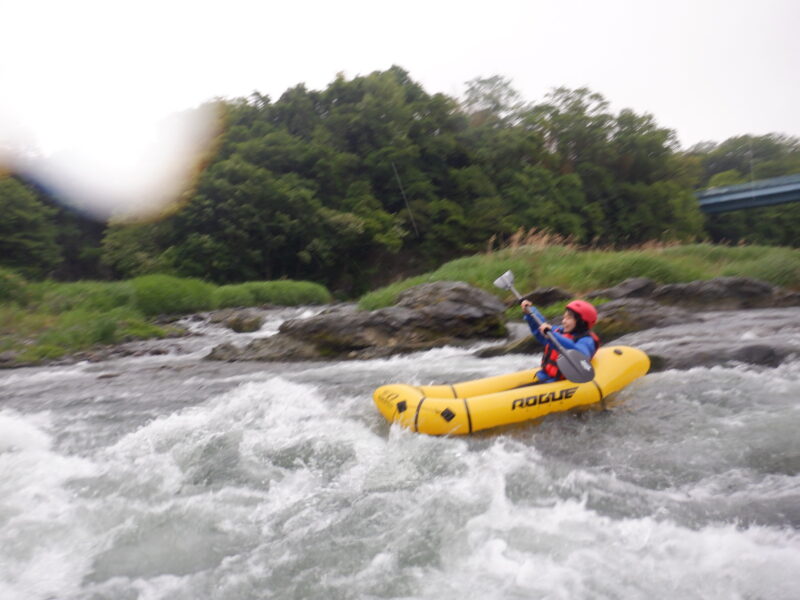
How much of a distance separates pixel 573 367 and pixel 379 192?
2075 cm

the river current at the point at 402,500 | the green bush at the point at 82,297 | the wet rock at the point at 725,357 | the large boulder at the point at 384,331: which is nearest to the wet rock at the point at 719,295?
the large boulder at the point at 384,331

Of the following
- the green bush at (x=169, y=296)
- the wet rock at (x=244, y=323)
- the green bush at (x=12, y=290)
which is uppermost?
the green bush at (x=12, y=290)

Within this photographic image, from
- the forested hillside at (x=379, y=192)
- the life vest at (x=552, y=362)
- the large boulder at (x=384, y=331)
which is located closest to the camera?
the life vest at (x=552, y=362)

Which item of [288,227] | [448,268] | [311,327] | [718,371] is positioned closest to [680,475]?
[718,371]

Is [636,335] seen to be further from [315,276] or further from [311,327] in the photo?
[315,276]

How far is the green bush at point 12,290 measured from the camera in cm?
1082

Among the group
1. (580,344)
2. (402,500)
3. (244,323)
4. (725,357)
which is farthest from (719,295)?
(244,323)

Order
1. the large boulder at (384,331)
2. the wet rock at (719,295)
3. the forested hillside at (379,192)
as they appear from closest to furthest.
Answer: the large boulder at (384,331), the wet rock at (719,295), the forested hillside at (379,192)

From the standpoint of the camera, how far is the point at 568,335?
510cm

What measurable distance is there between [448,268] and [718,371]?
6997 millimetres

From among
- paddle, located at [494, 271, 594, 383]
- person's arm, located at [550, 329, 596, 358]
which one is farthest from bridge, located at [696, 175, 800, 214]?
paddle, located at [494, 271, 594, 383]

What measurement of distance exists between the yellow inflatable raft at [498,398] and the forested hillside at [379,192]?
1370 centimetres

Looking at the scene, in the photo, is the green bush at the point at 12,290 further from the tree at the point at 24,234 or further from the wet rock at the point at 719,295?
the wet rock at the point at 719,295

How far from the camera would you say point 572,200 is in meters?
26.0
